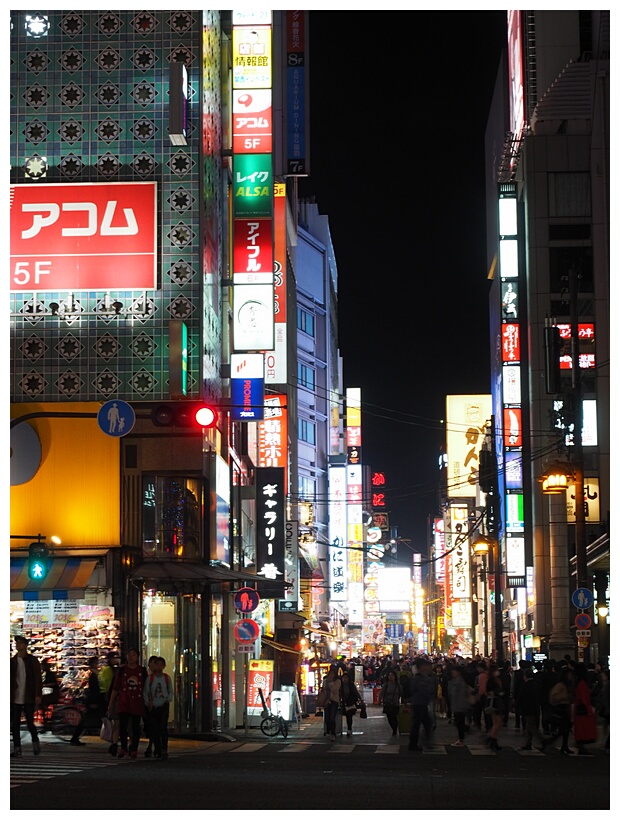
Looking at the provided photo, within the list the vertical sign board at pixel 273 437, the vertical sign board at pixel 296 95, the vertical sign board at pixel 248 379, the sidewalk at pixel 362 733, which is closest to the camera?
the sidewalk at pixel 362 733

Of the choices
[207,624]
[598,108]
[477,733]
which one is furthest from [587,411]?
[207,624]

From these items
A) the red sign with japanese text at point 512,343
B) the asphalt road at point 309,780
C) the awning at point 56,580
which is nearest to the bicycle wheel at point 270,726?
the asphalt road at point 309,780

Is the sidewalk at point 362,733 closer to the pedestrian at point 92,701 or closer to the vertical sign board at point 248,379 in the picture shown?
the pedestrian at point 92,701

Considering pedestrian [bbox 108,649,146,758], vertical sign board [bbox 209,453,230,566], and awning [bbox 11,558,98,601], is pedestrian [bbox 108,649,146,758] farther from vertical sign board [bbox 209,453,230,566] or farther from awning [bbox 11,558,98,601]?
vertical sign board [bbox 209,453,230,566]

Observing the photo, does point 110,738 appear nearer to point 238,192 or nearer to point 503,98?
point 238,192

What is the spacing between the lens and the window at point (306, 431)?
308 feet

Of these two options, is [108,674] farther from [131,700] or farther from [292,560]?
[292,560]

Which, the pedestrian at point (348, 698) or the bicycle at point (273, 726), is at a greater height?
the pedestrian at point (348, 698)

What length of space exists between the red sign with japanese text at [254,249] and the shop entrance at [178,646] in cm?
852

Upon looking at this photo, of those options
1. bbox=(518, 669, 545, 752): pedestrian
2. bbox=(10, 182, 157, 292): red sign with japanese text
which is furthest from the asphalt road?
bbox=(10, 182, 157, 292): red sign with japanese text

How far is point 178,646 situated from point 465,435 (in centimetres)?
7788

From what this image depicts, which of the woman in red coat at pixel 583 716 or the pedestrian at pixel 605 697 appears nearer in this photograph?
the woman in red coat at pixel 583 716

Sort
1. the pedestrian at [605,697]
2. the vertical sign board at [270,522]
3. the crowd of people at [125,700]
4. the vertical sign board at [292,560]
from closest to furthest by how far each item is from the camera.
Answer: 1. the crowd of people at [125,700]
2. the pedestrian at [605,697]
3. the vertical sign board at [270,522]
4. the vertical sign board at [292,560]

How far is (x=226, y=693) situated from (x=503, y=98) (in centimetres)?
5960
